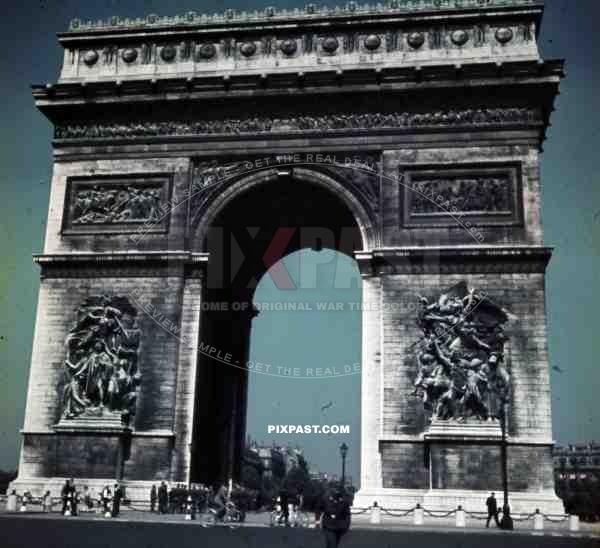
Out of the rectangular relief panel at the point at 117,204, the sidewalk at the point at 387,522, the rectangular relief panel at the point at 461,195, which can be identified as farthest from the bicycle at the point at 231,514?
the rectangular relief panel at the point at 461,195

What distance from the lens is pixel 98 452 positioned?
2503 cm

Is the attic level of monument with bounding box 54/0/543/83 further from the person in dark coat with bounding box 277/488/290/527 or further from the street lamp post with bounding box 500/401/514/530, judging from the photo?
the person in dark coat with bounding box 277/488/290/527

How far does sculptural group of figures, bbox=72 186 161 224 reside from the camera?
2731 cm

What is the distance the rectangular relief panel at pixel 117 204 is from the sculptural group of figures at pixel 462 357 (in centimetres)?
841

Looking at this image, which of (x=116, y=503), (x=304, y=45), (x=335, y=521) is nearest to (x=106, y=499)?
(x=116, y=503)

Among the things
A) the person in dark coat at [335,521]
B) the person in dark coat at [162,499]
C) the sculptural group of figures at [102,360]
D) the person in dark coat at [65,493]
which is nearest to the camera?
the person in dark coat at [335,521]

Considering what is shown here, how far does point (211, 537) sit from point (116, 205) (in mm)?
12755

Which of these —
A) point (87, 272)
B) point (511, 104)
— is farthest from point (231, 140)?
point (511, 104)

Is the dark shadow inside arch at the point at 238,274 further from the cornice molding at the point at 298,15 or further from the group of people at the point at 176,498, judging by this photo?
the cornice molding at the point at 298,15

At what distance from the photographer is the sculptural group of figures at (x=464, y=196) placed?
25.7 meters

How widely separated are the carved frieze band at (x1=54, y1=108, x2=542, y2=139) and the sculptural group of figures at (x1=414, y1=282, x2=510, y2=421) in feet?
16.3

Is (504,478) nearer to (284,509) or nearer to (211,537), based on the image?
(284,509)

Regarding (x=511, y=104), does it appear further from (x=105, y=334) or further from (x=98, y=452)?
(x=98, y=452)

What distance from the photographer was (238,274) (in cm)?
3186
